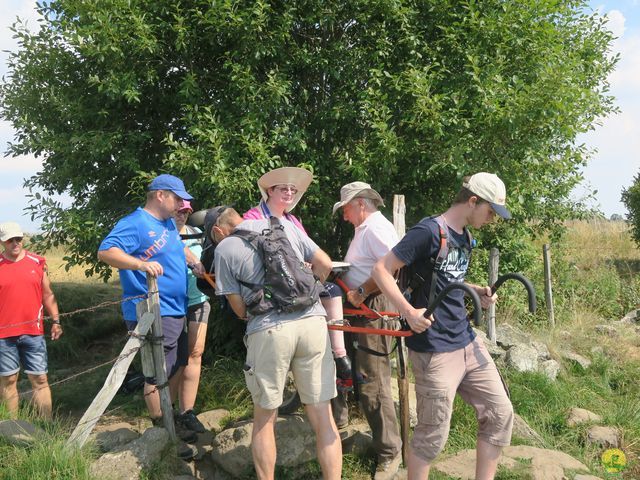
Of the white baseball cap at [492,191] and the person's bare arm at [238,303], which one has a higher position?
the white baseball cap at [492,191]

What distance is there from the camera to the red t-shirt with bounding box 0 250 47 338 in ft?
17.0

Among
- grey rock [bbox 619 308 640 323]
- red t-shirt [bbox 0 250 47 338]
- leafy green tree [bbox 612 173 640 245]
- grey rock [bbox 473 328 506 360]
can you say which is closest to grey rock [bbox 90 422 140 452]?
red t-shirt [bbox 0 250 47 338]

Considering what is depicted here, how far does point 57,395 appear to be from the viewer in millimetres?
7020

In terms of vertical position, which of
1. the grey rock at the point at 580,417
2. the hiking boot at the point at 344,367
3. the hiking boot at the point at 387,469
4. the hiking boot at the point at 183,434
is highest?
the hiking boot at the point at 344,367

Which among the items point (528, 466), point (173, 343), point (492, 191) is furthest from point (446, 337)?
point (173, 343)

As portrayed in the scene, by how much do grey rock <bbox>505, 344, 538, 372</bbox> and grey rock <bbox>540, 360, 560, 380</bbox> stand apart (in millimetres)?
97

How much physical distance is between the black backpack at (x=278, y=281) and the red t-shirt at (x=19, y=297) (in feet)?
8.34

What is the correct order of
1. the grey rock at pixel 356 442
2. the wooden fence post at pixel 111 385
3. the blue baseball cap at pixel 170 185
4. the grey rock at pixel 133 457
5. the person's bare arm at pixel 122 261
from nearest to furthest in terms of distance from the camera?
the grey rock at pixel 133 457, the wooden fence post at pixel 111 385, the person's bare arm at pixel 122 261, the blue baseball cap at pixel 170 185, the grey rock at pixel 356 442

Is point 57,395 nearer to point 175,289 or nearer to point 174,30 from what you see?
point 175,289

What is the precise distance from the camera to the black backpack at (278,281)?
3.55 m

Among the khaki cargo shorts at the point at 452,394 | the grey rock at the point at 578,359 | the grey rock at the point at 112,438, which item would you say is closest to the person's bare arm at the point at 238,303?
the khaki cargo shorts at the point at 452,394

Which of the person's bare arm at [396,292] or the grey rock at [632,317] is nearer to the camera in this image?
the person's bare arm at [396,292]

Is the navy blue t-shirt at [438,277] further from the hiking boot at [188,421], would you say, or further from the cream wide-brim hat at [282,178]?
the hiking boot at [188,421]

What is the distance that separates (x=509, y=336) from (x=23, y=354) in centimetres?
573
